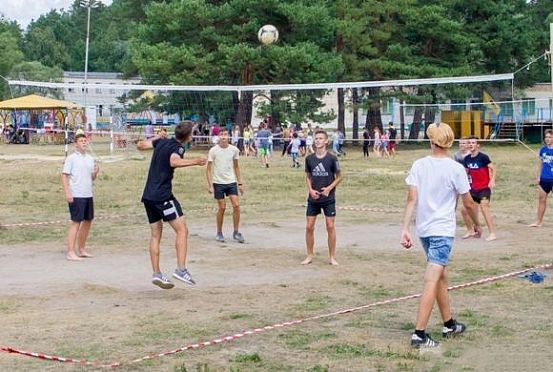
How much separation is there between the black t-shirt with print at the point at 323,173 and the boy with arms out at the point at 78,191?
9.02 ft

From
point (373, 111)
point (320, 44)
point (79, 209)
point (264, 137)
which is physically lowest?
point (79, 209)

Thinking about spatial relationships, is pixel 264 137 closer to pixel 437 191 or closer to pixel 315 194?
pixel 315 194

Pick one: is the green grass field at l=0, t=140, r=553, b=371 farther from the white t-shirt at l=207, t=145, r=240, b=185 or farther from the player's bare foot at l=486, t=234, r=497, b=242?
the white t-shirt at l=207, t=145, r=240, b=185

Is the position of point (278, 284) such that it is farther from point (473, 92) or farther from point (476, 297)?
point (473, 92)

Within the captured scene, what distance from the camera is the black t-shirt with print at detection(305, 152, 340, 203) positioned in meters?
11.7

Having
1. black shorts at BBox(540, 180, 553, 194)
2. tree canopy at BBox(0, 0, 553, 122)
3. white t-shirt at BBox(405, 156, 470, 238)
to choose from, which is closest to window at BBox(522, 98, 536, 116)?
tree canopy at BBox(0, 0, 553, 122)

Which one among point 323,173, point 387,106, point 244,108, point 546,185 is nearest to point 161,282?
point 323,173

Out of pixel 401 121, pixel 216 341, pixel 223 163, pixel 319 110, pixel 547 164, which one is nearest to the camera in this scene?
pixel 216 341

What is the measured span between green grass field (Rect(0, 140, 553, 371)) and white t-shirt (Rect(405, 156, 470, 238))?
91 centimetres

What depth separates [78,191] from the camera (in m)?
12.2

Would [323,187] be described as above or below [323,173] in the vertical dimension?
below

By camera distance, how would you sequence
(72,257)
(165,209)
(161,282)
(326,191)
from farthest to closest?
(72,257) → (326,191) → (165,209) → (161,282)

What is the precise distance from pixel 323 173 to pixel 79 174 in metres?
3.02

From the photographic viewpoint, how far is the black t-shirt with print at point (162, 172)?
9.73 m
